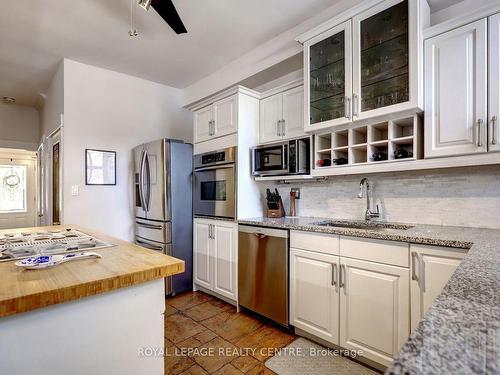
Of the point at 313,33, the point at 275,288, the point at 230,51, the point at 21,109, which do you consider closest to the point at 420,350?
the point at 275,288

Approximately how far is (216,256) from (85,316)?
6.55 ft

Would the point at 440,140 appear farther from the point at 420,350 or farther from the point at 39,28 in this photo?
the point at 39,28

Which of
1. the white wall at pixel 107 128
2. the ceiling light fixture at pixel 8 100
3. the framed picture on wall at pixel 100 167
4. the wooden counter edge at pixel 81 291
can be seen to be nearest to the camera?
the wooden counter edge at pixel 81 291

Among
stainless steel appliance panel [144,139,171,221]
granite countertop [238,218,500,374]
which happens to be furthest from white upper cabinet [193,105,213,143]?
granite countertop [238,218,500,374]

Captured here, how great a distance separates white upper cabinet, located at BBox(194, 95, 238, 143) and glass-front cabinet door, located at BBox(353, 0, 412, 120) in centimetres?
122

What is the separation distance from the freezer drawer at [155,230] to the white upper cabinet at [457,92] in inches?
98.4

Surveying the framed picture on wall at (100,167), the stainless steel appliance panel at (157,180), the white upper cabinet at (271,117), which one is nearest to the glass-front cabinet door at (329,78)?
the white upper cabinet at (271,117)

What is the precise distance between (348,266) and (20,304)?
1712 mm

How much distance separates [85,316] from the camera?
89cm

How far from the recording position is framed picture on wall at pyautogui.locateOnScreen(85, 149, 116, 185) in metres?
3.20

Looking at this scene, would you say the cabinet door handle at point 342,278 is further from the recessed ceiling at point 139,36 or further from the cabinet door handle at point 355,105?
the recessed ceiling at point 139,36

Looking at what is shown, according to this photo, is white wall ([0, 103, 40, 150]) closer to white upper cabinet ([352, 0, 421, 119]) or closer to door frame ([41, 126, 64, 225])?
door frame ([41, 126, 64, 225])

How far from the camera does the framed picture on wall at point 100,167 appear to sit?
3.20 metres

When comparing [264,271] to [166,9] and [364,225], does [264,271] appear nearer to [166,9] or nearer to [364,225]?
[364,225]
